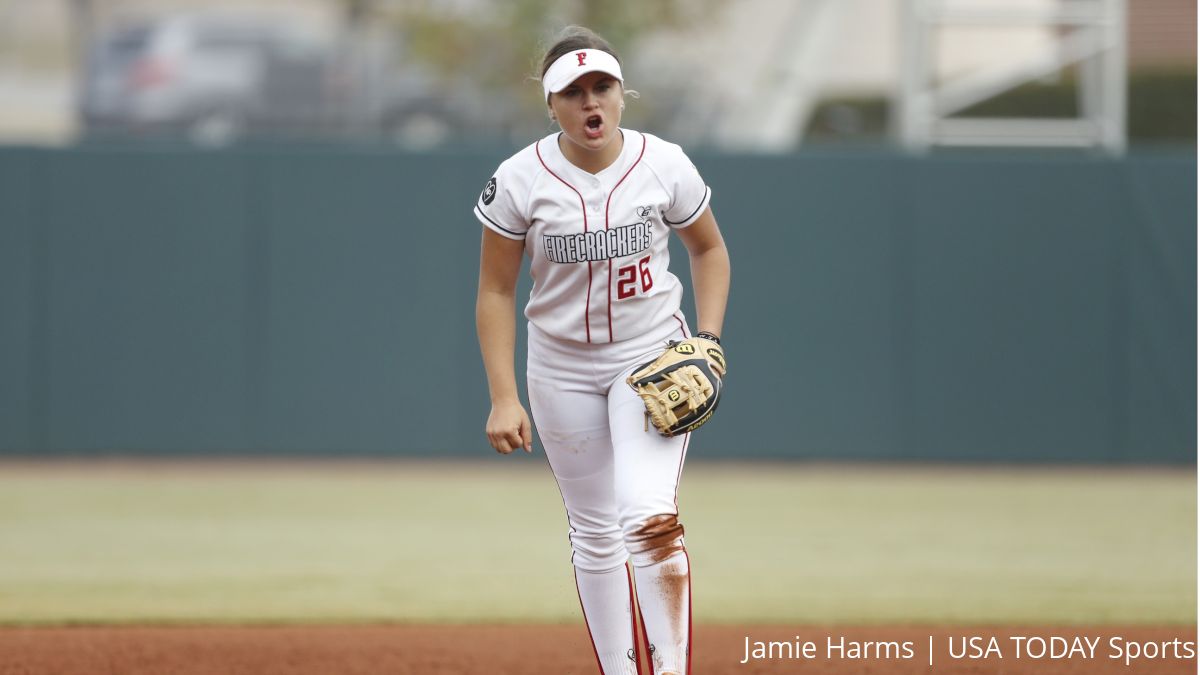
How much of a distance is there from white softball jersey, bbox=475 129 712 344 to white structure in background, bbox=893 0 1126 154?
22.3 ft

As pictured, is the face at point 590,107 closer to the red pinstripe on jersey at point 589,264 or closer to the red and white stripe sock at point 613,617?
the red pinstripe on jersey at point 589,264

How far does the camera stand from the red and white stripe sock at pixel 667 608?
394 cm

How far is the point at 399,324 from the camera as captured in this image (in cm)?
1026

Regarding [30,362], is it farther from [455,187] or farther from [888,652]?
[888,652]

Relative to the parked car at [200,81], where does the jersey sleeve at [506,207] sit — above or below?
below

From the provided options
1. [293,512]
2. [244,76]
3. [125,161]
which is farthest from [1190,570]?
[244,76]

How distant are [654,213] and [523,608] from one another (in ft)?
8.58

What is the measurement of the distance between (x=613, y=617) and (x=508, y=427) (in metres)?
0.64

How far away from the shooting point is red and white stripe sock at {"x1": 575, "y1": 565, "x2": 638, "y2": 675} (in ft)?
14.1

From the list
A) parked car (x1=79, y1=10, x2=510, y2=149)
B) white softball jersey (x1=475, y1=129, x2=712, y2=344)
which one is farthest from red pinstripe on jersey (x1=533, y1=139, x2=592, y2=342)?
parked car (x1=79, y1=10, x2=510, y2=149)

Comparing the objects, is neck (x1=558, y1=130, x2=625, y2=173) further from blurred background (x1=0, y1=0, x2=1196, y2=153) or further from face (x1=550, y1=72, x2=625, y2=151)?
blurred background (x1=0, y1=0, x2=1196, y2=153)

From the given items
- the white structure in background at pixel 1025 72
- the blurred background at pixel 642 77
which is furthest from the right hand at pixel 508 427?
the white structure in background at pixel 1025 72

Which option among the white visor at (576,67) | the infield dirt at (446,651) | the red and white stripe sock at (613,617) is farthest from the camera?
the infield dirt at (446,651)

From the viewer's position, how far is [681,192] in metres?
4.09
